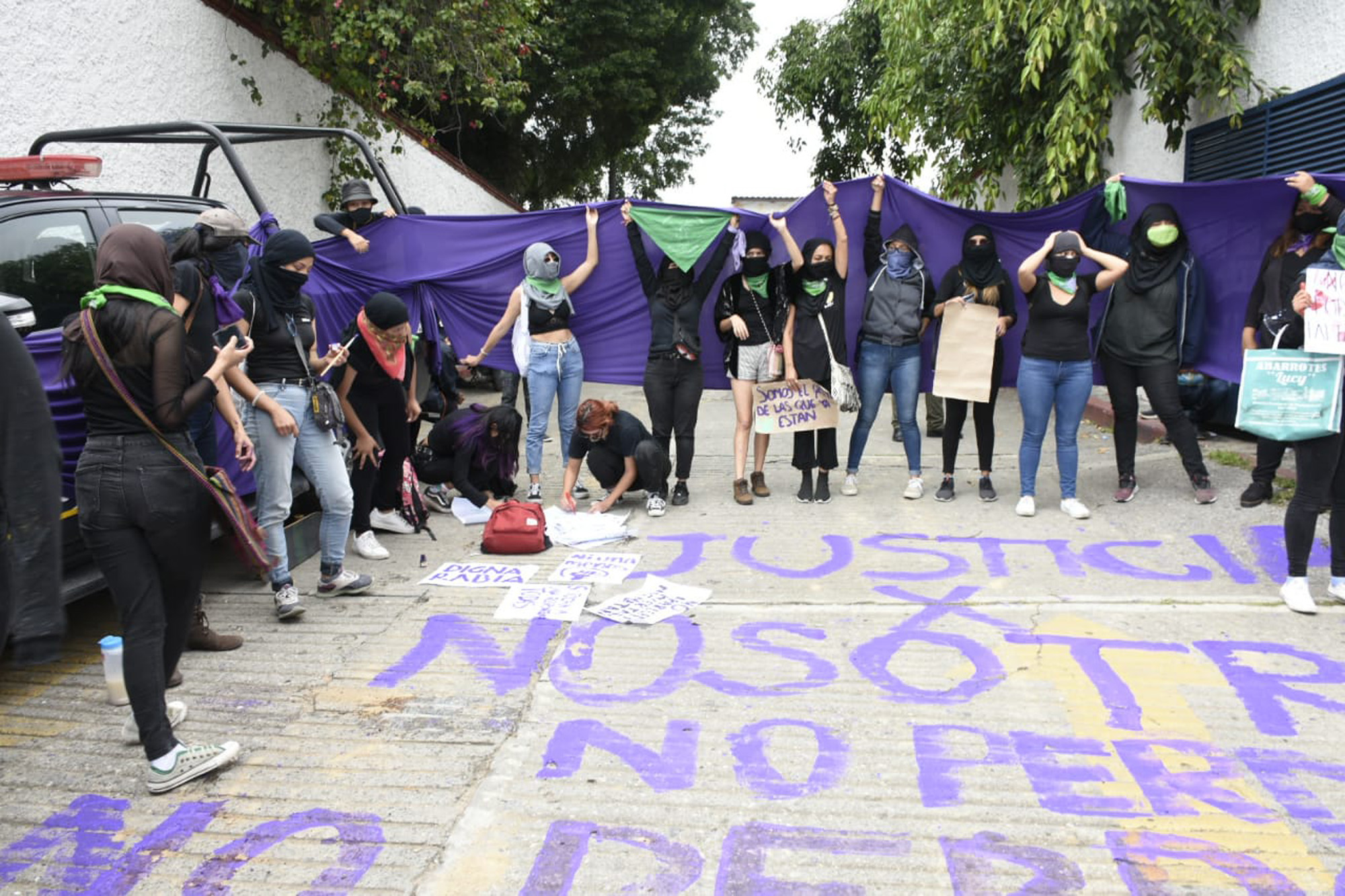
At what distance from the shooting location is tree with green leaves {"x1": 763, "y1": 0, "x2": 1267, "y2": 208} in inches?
294

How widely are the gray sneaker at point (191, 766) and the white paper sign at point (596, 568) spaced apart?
86.1 inches

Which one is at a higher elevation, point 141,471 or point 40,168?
point 40,168

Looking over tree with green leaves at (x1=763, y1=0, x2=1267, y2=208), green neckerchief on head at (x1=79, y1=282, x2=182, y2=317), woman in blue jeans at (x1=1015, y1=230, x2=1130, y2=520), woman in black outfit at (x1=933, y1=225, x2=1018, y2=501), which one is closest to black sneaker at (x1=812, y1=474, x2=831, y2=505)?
woman in black outfit at (x1=933, y1=225, x2=1018, y2=501)

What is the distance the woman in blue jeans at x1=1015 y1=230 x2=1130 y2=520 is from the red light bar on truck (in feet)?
17.1

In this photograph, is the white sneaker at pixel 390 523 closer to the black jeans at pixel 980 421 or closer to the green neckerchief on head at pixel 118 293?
the green neckerchief on head at pixel 118 293

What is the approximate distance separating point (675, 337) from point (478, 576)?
2.18 metres

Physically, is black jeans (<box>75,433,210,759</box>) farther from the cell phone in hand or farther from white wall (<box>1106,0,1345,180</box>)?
white wall (<box>1106,0,1345,180</box>)

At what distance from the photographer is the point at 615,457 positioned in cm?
685

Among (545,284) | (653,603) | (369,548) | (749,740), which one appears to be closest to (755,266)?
(545,284)

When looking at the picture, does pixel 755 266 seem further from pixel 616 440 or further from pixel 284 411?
pixel 284 411

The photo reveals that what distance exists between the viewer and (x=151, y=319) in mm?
3109

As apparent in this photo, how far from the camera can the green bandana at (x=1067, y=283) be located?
20.1 feet

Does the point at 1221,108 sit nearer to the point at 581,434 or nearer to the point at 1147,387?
the point at 1147,387

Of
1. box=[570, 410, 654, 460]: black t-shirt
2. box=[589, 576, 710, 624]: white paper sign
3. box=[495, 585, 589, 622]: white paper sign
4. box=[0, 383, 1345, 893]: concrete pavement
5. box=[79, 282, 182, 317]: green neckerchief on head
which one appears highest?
box=[79, 282, 182, 317]: green neckerchief on head
